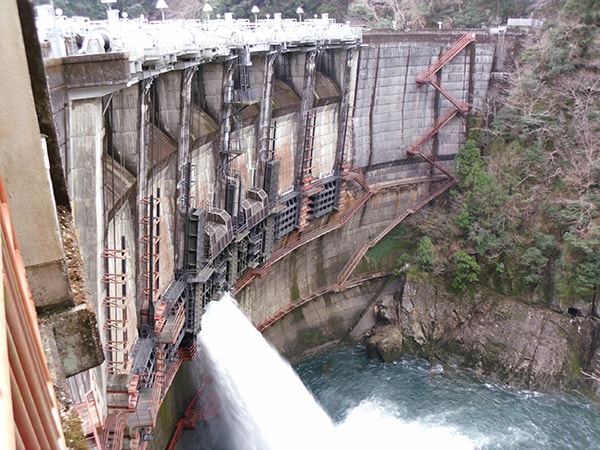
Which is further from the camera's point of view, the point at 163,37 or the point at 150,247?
the point at 150,247

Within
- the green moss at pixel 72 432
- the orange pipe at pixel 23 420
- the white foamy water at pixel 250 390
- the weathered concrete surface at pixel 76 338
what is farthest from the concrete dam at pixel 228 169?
the orange pipe at pixel 23 420

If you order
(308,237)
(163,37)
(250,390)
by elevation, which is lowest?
(250,390)

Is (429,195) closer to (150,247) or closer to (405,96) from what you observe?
(405,96)

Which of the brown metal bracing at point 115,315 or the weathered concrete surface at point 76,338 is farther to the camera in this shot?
the brown metal bracing at point 115,315

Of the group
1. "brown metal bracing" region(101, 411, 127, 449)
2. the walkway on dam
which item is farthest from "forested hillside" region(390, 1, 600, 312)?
"brown metal bracing" region(101, 411, 127, 449)

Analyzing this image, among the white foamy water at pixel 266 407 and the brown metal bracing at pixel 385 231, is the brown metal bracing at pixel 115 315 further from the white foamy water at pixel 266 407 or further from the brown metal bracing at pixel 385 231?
the brown metal bracing at pixel 385 231

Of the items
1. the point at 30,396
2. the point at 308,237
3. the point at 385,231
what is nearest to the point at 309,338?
the point at 308,237

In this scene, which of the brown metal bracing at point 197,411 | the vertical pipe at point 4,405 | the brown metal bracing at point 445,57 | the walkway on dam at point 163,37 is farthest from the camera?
the brown metal bracing at point 445,57
